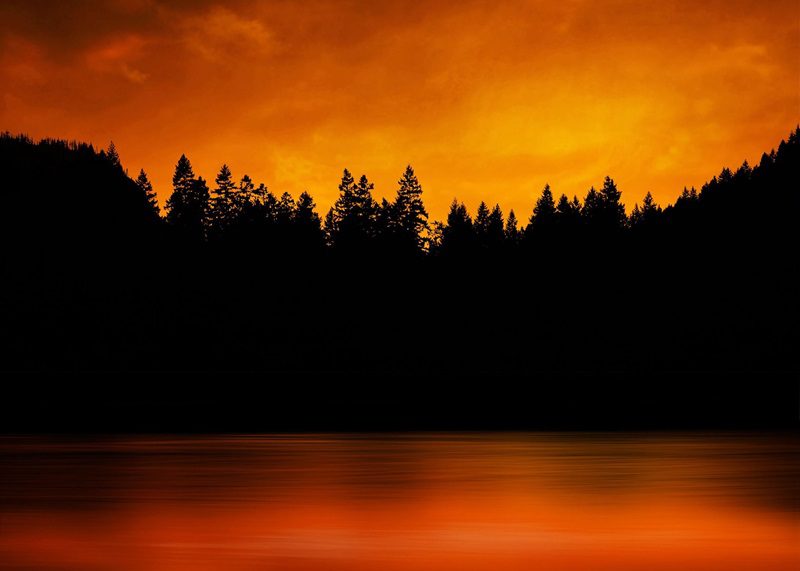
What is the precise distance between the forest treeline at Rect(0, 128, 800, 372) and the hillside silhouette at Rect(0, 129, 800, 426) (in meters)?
0.20

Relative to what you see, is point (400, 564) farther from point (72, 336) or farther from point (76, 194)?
point (76, 194)

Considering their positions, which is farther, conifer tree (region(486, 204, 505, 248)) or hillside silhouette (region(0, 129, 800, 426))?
conifer tree (region(486, 204, 505, 248))

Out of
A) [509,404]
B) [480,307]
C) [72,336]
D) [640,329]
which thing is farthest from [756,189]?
[509,404]

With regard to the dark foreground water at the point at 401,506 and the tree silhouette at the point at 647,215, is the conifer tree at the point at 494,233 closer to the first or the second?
the tree silhouette at the point at 647,215

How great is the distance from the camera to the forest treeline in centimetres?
10612

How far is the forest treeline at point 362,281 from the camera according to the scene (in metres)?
106

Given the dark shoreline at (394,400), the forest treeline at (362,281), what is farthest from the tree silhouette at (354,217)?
the dark shoreline at (394,400)

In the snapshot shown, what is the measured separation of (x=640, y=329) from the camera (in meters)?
132

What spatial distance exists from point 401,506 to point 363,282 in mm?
112211

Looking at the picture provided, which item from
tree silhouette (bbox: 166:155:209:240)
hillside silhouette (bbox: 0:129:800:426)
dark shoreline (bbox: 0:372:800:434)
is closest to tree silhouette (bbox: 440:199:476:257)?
hillside silhouette (bbox: 0:129:800:426)

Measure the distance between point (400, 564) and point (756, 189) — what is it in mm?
163200

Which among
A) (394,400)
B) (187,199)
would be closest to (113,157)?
(187,199)

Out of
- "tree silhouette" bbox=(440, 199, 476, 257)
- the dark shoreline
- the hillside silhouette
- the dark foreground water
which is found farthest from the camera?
"tree silhouette" bbox=(440, 199, 476, 257)

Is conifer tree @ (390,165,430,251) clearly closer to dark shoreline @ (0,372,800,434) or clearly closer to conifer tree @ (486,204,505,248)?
conifer tree @ (486,204,505,248)
